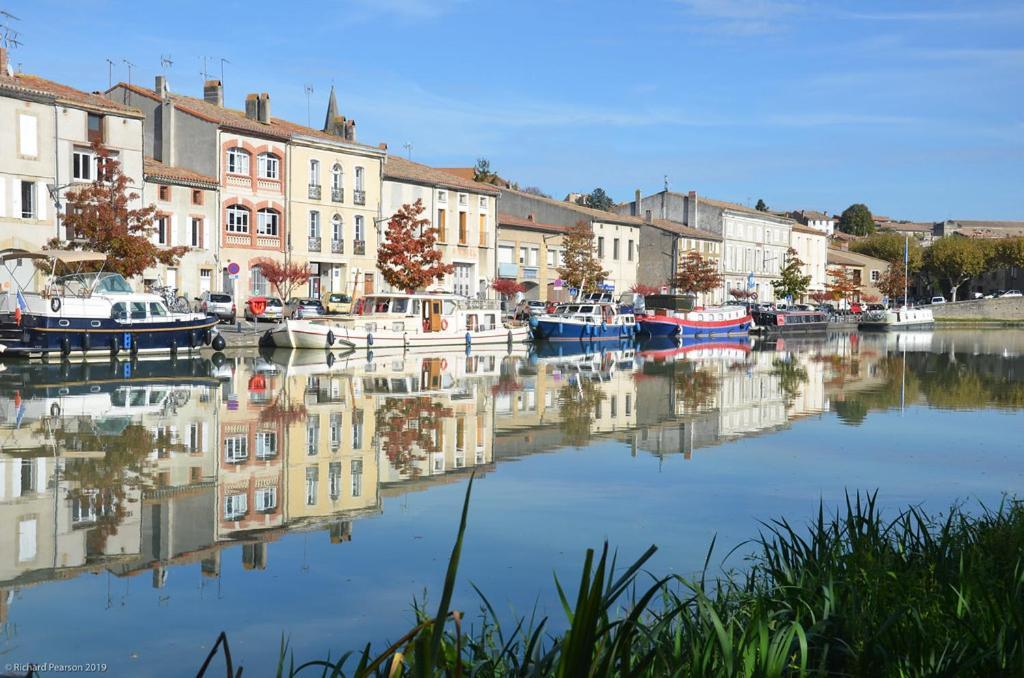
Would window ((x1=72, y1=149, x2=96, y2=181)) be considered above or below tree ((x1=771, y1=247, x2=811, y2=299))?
above

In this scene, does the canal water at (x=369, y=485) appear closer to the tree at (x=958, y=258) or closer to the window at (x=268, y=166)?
the window at (x=268, y=166)

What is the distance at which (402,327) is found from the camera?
3750 cm

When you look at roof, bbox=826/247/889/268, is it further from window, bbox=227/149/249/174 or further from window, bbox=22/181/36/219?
window, bbox=22/181/36/219

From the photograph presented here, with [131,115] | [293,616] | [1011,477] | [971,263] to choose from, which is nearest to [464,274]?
[131,115]

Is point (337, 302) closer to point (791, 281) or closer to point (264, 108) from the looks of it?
point (264, 108)

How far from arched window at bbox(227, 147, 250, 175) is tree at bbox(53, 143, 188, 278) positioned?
26.8 feet

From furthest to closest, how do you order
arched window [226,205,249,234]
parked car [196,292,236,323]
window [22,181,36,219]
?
arched window [226,205,249,234] < parked car [196,292,236,323] < window [22,181,36,219]

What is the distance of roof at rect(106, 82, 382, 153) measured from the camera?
42.8 metres

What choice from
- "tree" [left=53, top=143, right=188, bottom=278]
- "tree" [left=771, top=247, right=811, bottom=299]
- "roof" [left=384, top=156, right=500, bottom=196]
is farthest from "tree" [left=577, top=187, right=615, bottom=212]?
"tree" [left=53, top=143, right=188, bottom=278]

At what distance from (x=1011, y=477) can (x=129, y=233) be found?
92.4 ft

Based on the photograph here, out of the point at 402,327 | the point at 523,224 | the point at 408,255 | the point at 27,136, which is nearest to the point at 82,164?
the point at 27,136

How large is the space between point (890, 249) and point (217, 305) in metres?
96.3

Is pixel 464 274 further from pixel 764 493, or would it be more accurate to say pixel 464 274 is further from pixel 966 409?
pixel 764 493

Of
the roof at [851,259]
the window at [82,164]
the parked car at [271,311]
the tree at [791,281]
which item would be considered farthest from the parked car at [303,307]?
the roof at [851,259]
